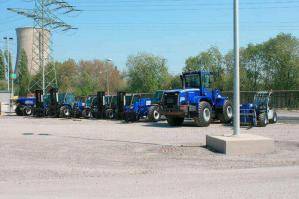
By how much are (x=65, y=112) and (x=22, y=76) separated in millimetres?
58080

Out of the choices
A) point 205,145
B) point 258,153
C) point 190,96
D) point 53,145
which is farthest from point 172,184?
point 190,96

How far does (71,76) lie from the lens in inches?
3932

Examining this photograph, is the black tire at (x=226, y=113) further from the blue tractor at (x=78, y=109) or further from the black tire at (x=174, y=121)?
the blue tractor at (x=78, y=109)

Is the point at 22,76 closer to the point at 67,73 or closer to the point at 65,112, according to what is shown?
the point at 67,73

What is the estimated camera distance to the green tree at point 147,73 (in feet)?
276

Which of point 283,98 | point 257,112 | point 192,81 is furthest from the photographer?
point 283,98

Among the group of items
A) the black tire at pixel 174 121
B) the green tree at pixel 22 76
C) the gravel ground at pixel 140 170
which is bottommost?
the gravel ground at pixel 140 170

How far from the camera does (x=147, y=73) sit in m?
85.9

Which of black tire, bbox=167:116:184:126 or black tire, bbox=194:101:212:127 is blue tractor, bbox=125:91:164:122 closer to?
black tire, bbox=167:116:184:126

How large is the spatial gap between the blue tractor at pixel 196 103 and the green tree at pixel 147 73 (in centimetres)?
5607

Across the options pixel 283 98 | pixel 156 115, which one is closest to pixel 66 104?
pixel 156 115

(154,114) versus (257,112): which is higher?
(257,112)

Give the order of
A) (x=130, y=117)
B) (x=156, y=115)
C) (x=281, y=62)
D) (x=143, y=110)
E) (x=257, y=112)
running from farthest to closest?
(x=281, y=62), (x=143, y=110), (x=130, y=117), (x=156, y=115), (x=257, y=112)

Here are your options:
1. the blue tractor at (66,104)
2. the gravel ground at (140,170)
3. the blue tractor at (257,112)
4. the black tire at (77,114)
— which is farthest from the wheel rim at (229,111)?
the blue tractor at (66,104)
